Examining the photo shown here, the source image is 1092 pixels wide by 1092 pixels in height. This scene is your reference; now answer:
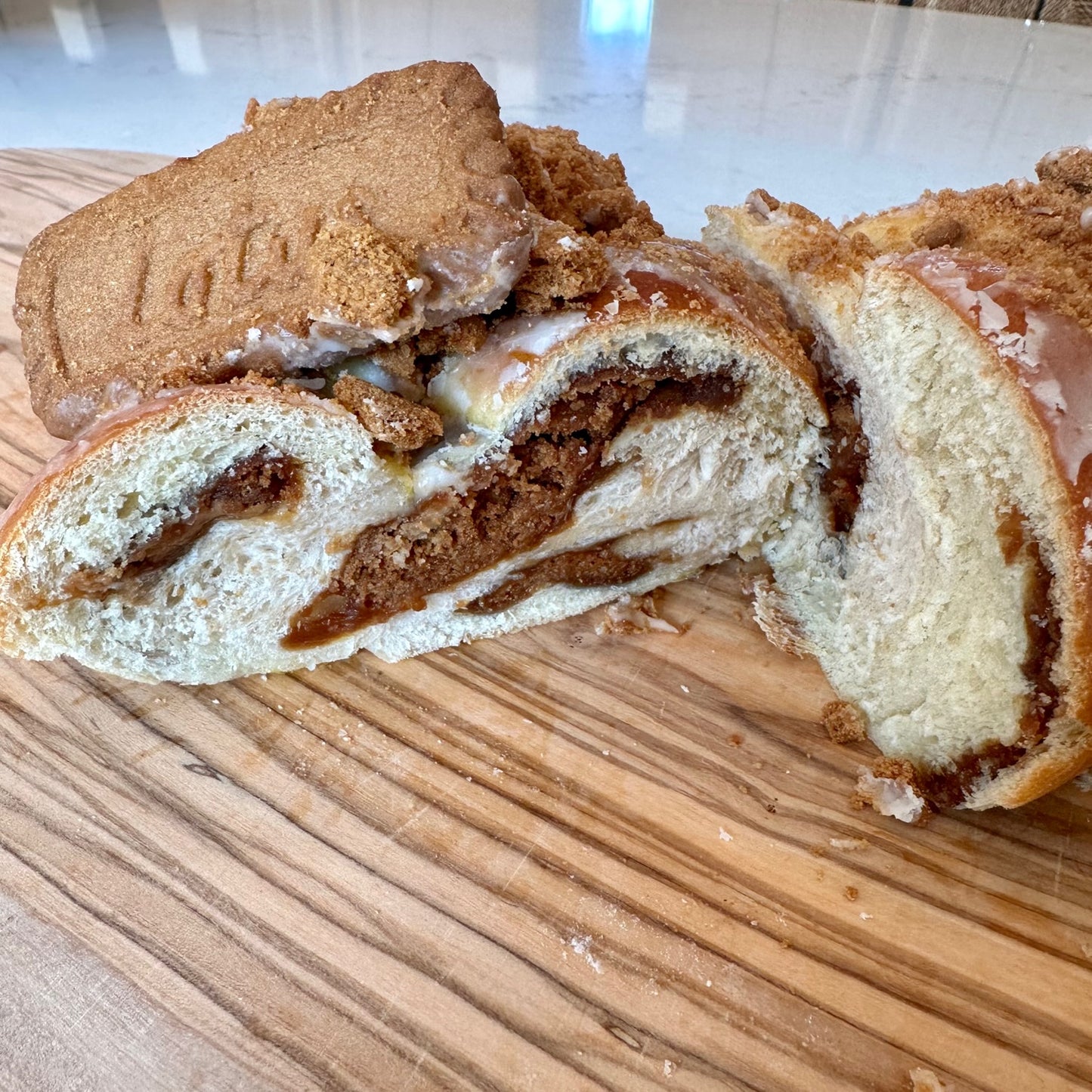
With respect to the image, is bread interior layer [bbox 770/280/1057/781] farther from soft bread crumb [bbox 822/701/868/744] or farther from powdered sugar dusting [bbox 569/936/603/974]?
powdered sugar dusting [bbox 569/936/603/974]

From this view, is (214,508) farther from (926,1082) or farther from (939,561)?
(926,1082)

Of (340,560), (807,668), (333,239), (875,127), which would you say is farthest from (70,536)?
(875,127)

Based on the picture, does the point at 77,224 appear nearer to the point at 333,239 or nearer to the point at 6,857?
the point at 333,239

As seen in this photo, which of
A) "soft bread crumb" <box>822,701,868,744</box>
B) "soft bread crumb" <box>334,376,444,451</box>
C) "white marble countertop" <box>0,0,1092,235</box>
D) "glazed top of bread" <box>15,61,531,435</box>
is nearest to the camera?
"glazed top of bread" <box>15,61,531,435</box>

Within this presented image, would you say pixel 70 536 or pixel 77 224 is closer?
pixel 70 536

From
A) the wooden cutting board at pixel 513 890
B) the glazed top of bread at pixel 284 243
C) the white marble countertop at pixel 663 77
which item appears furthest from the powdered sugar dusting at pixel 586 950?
the white marble countertop at pixel 663 77

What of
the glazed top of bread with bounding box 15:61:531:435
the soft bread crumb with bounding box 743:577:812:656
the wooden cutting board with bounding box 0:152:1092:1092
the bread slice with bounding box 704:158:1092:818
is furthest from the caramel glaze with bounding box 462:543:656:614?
the glazed top of bread with bounding box 15:61:531:435
